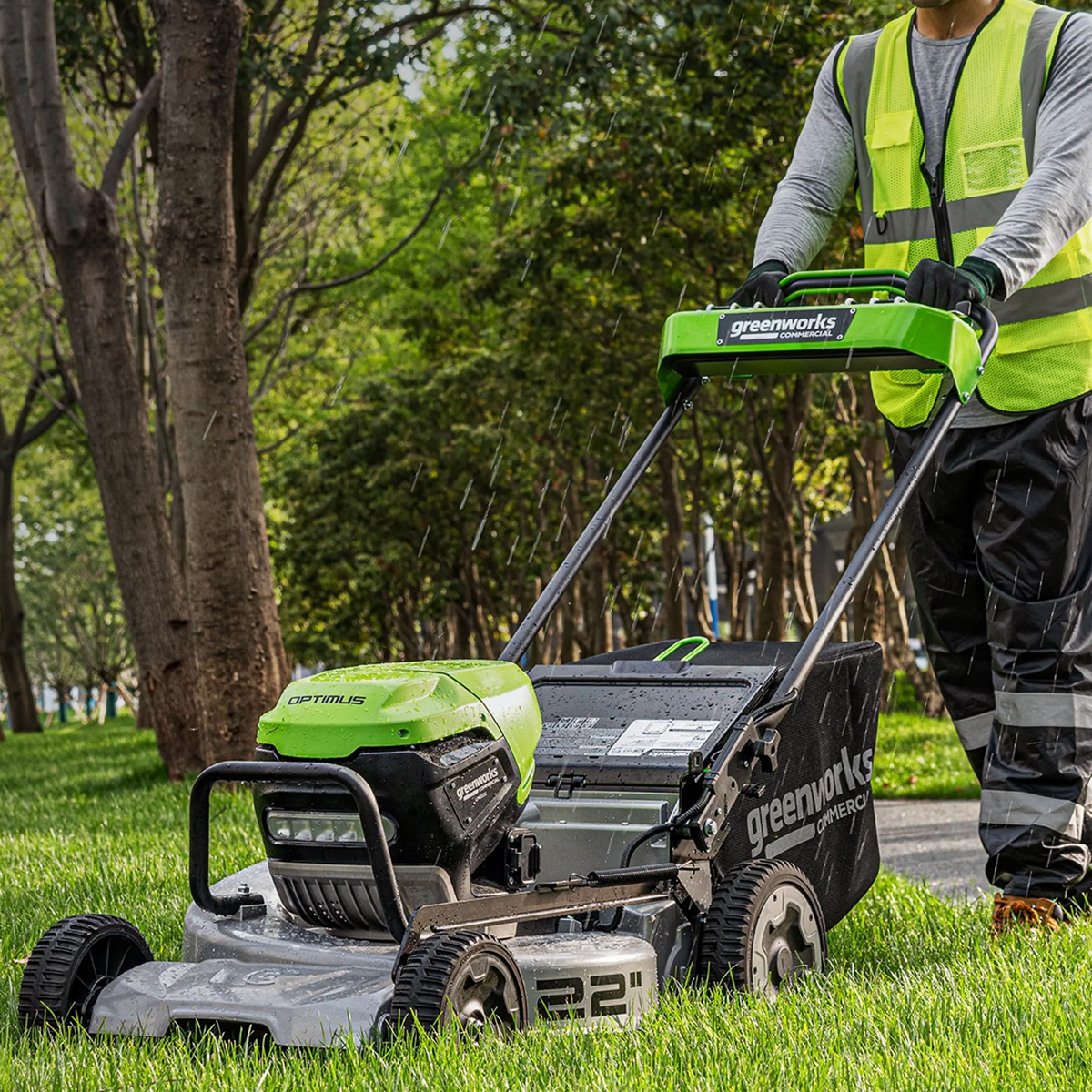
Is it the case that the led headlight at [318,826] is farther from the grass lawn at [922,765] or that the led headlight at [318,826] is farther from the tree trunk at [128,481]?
the tree trunk at [128,481]

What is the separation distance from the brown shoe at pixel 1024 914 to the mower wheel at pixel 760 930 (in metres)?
0.58

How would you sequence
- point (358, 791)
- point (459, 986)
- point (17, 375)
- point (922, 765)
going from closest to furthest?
point (459, 986)
point (358, 791)
point (922, 765)
point (17, 375)

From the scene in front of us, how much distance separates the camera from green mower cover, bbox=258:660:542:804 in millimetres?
2801

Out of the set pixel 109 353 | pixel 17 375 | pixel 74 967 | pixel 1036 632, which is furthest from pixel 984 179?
pixel 17 375

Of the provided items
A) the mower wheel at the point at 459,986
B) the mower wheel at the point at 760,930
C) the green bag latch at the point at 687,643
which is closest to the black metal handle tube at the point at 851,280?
the green bag latch at the point at 687,643

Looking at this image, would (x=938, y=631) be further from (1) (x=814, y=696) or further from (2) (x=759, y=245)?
(2) (x=759, y=245)

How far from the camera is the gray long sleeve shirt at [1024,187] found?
3.36 metres

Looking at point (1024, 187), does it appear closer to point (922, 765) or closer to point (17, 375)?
point (922, 765)

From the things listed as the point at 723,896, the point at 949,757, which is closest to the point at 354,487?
the point at 949,757

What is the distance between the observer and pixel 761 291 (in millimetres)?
3740

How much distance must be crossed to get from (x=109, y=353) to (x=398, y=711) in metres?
7.52

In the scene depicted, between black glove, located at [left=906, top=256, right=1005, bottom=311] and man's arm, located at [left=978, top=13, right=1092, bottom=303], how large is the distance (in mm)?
23

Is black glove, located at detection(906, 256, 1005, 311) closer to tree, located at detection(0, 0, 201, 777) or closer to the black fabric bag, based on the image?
the black fabric bag

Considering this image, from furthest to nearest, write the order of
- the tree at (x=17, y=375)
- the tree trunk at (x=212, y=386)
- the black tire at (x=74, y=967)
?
the tree at (x=17, y=375) < the tree trunk at (x=212, y=386) < the black tire at (x=74, y=967)
